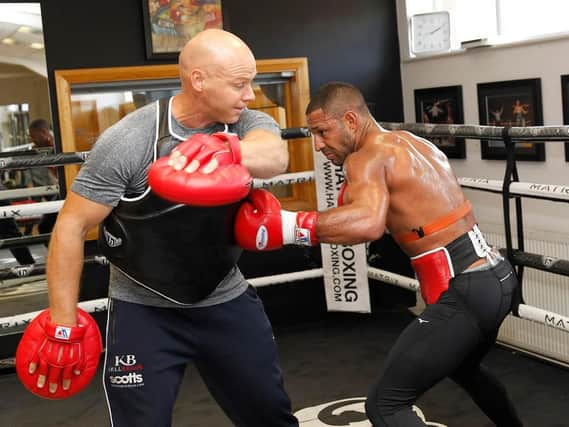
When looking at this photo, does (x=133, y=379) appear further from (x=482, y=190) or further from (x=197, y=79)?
(x=482, y=190)

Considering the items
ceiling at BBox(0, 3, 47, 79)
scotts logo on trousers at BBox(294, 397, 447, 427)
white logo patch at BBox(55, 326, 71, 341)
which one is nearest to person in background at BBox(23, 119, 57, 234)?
ceiling at BBox(0, 3, 47, 79)

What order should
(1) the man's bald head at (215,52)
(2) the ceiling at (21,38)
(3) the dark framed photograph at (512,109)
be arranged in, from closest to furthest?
(1) the man's bald head at (215,52) < (3) the dark framed photograph at (512,109) < (2) the ceiling at (21,38)

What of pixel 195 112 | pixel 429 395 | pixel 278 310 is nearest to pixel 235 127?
pixel 195 112

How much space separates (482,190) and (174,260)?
191cm

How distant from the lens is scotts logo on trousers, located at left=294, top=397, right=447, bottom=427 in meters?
3.35

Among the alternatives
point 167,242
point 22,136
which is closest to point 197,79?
point 167,242

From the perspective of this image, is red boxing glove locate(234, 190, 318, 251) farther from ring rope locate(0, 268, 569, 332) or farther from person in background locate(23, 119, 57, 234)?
person in background locate(23, 119, 57, 234)

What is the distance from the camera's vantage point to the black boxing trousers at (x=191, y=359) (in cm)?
218

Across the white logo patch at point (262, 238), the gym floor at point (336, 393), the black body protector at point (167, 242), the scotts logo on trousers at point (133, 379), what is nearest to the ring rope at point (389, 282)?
the gym floor at point (336, 393)

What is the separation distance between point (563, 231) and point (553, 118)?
21.1 inches

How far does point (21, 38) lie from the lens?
4480 mm

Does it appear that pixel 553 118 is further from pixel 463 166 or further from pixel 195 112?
pixel 195 112

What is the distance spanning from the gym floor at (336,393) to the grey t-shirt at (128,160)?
1.52 metres

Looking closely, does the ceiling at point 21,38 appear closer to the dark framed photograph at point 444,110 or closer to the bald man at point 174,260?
the dark framed photograph at point 444,110
